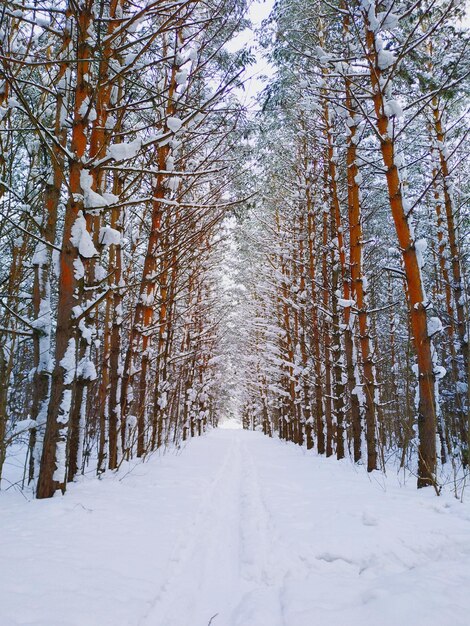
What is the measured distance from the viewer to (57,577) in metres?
2.16

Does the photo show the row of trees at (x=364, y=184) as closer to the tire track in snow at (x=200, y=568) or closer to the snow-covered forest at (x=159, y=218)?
the snow-covered forest at (x=159, y=218)

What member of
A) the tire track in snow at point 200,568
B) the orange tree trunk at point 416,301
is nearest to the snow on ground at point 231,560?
the tire track in snow at point 200,568

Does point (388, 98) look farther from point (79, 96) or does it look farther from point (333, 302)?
point (333, 302)

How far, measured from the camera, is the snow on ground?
1917mm

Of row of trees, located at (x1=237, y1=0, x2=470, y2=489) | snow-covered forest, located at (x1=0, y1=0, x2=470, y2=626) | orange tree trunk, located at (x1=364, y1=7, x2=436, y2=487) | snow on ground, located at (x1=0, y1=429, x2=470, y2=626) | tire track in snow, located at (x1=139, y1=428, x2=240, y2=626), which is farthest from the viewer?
row of trees, located at (x1=237, y1=0, x2=470, y2=489)

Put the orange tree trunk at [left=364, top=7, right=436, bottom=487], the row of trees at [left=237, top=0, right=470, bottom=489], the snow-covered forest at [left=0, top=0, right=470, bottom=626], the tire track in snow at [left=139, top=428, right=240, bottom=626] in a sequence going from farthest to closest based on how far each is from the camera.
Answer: the row of trees at [left=237, top=0, right=470, bottom=489]
the orange tree trunk at [left=364, top=7, right=436, bottom=487]
the snow-covered forest at [left=0, top=0, right=470, bottom=626]
the tire track in snow at [left=139, top=428, right=240, bottom=626]

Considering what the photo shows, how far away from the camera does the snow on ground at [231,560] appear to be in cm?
192

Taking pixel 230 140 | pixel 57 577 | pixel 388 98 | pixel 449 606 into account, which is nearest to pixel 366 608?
pixel 449 606

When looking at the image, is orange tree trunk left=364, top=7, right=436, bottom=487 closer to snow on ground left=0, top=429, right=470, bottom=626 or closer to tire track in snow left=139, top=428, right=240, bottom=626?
snow on ground left=0, top=429, right=470, bottom=626

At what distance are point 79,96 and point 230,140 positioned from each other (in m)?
5.72

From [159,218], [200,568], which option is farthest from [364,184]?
[200,568]

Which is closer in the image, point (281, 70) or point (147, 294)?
point (147, 294)

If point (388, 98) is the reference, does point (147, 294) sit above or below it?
below

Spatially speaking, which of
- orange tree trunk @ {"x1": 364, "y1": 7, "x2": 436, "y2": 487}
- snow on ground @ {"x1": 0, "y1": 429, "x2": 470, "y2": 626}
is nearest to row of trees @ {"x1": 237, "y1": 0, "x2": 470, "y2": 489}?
orange tree trunk @ {"x1": 364, "y1": 7, "x2": 436, "y2": 487}
